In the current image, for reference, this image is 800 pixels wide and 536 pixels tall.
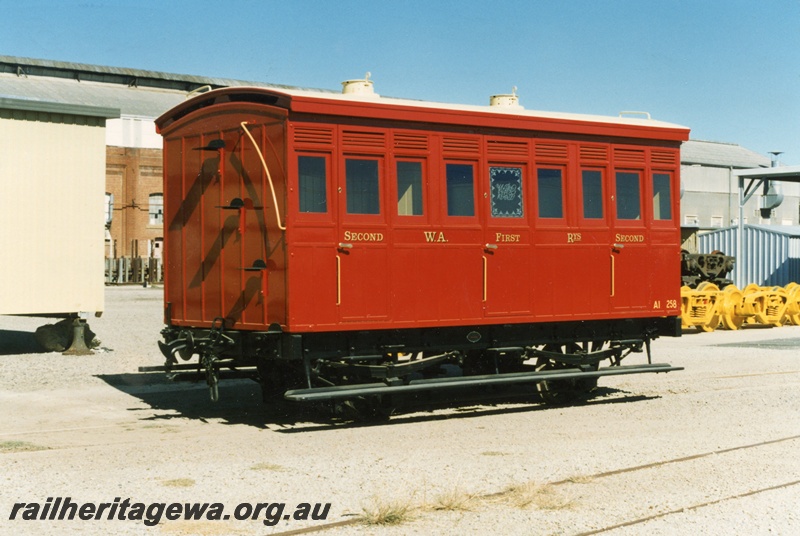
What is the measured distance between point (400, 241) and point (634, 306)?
3715 mm

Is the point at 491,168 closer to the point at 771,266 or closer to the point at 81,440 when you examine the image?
the point at 81,440

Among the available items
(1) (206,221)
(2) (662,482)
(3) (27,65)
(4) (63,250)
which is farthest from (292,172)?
(3) (27,65)

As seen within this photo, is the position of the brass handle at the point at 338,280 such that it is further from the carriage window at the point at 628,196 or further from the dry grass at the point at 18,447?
the carriage window at the point at 628,196

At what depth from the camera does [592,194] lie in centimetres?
1244

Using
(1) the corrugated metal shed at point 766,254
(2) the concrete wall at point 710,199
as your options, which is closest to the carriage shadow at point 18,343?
(1) the corrugated metal shed at point 766,254

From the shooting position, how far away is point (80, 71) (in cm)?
6056

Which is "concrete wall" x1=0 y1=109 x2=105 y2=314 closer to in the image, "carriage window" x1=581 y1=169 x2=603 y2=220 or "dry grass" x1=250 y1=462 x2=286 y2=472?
"carriage window" x1=581 y1=169 x2=603 y2=220

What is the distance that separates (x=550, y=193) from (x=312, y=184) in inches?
128

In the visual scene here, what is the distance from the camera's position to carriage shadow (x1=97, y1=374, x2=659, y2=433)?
11250 millimetres

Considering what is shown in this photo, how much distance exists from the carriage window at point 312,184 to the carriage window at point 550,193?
115 inches

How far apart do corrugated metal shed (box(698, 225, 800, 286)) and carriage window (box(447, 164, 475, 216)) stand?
26.5 metres

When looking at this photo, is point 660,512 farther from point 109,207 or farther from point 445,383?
point 109,207

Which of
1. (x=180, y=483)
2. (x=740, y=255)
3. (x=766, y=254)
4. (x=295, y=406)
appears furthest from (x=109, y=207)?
(x=180, y=483)

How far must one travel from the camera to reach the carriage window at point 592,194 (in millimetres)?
12352
